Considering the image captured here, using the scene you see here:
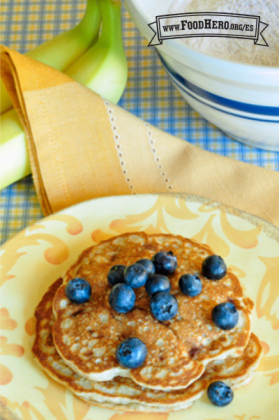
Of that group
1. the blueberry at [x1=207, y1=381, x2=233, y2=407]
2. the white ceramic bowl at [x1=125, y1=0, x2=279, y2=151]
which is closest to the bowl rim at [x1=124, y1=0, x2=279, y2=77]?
the white ceramic bowl at [x1=125, y1=0, x2=279, y2=151]

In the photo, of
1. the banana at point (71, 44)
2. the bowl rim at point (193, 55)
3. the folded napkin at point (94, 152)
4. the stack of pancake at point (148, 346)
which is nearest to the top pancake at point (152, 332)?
the stack of pancake at point (148, 346)

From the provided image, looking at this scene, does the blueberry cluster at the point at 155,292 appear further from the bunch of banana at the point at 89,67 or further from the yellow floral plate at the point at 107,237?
the bunch of banana at the point at 89,67

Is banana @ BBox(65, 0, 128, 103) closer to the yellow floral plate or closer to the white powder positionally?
the white powder

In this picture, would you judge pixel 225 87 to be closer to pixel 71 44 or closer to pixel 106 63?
pixel 106 63

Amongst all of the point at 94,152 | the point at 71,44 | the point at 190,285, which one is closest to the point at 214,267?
the point at 190,285

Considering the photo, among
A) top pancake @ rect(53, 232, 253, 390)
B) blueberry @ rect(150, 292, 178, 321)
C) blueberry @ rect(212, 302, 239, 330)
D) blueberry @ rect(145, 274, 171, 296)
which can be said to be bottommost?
top pancake @ rect(53, 232, 253, 390)

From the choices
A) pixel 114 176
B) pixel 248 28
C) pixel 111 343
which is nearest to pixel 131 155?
pixel 114 176
